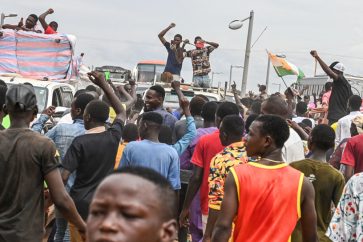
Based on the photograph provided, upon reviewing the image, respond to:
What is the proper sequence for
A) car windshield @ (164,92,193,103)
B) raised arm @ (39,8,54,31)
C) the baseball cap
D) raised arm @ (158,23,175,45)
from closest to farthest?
the baseball cap
car windshield @ (164,92,193,103)
raised arm @ (39,8,54,31)
raised arm @ (158,23,175,45)

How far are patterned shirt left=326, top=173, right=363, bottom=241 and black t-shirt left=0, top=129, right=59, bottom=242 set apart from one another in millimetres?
1751

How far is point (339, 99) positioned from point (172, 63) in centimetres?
616

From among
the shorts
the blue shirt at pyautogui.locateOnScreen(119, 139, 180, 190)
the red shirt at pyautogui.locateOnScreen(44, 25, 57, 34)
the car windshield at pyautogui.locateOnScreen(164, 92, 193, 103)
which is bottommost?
the car windshield at pyautogui.locateOnScreen(164, 92, 193, 103)

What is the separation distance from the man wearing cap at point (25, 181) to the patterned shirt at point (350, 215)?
5.25 ft

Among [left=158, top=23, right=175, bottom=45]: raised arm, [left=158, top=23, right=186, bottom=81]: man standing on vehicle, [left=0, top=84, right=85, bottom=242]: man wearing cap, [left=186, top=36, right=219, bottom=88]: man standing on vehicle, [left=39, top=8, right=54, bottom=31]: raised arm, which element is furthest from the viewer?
[left=186, top=36, right=219, bottom=88]: man standing on vehicle

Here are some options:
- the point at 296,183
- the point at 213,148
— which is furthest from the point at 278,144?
the point at 213,148

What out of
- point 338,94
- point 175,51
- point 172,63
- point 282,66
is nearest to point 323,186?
point 338,94

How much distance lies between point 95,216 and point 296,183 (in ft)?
8.80

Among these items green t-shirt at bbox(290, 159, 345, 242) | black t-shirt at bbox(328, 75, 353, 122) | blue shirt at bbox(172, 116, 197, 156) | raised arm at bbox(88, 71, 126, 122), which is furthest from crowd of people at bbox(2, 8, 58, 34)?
green t-shirt at bbox(290, 159, 345, 242)

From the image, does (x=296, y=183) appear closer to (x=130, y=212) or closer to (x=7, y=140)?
(x=7, y=140)

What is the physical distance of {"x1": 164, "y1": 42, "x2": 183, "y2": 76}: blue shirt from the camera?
56.5ft

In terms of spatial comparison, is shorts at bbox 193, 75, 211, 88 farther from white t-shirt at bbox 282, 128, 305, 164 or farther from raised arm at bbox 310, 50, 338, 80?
white t-shirt at bbox 282, 128, 305, 164

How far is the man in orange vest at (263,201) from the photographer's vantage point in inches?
189

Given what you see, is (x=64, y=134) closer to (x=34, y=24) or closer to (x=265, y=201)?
(x=265, y=201)
